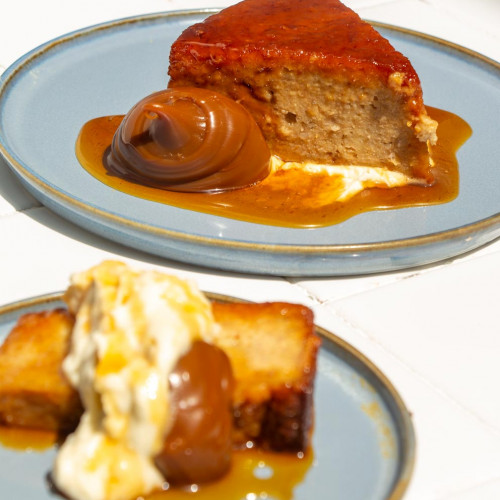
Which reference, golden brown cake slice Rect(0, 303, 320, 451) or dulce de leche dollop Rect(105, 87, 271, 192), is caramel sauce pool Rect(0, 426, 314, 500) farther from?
dulce de leche dollop Rect(105, 87, 271, 192)

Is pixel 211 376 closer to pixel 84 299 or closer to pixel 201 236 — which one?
pixel 84 299

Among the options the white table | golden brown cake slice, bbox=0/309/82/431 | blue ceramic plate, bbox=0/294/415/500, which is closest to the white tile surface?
the white table

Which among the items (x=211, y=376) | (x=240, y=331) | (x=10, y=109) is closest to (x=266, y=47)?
(x=10, y=109)

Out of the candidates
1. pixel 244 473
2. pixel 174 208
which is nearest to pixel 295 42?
pixel 174 208

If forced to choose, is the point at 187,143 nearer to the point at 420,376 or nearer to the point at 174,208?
the point at 174,208

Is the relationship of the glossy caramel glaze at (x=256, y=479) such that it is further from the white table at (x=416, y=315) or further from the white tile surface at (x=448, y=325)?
the white tile surface at (x=448, y=325)
